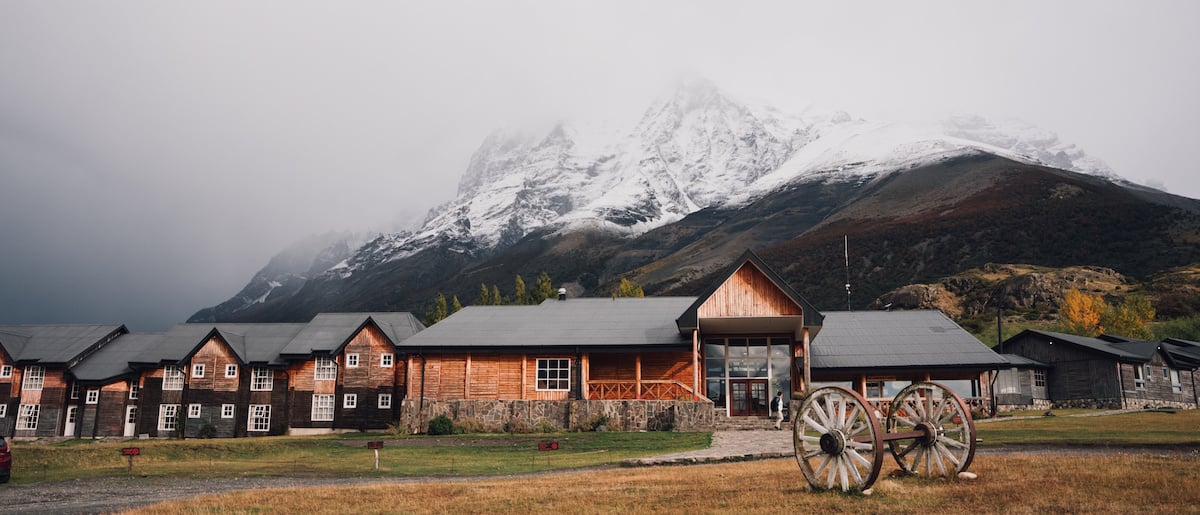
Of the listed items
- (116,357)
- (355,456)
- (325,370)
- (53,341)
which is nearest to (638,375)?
(355,456)

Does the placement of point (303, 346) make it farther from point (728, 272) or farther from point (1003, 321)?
point (1003, 321)

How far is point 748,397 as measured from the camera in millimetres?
39500

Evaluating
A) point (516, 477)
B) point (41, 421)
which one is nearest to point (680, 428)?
point (516, 477)

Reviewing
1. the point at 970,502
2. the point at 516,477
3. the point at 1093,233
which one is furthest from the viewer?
the point at 1093,233

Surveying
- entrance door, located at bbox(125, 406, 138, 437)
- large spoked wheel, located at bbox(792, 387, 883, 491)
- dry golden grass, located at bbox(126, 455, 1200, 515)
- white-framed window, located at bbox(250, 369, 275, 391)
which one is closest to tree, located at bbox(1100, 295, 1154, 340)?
dry golden grass, located at bbox(126, 455, 1200, 515)

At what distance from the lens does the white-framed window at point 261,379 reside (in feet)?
156

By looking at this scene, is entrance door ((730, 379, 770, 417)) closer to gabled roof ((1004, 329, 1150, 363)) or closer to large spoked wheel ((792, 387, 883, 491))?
gabled roof ((1004, 329, 1150, 363))

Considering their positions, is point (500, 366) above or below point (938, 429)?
above

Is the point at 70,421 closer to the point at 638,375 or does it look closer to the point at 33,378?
the point at 33,378

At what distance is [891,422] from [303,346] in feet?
124

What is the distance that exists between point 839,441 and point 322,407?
37565 mm

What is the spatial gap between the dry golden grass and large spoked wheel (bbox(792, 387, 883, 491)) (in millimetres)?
340

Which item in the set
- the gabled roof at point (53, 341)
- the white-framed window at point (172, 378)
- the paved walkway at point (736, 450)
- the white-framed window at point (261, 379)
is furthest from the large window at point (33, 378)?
the paved walkway at point (736, 450)

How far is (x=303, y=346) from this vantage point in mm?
46938
